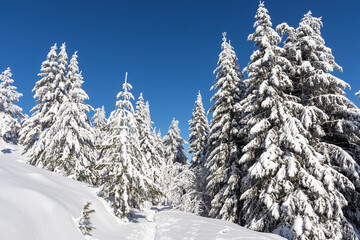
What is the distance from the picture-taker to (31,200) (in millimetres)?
7457

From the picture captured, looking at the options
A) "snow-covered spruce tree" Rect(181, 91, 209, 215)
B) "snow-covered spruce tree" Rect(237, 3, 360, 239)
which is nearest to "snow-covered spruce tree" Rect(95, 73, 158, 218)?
"snow-covered spruce tree" Rect(237, 3, 360, 239)

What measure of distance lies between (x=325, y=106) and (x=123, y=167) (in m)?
14.0

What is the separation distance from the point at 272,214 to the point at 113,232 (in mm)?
8507

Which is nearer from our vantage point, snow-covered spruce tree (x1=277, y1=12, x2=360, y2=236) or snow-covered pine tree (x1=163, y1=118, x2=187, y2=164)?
snow-covered spruce tree (x1=277, y1=12, x2=360, y2=236)

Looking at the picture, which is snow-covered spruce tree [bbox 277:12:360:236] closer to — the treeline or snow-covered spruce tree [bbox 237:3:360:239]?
A: the treeline

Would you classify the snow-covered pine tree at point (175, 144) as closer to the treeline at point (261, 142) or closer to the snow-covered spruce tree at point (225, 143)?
the treeline at point (261, 142)

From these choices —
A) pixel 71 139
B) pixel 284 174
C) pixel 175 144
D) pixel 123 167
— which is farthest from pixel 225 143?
pixel 175 144

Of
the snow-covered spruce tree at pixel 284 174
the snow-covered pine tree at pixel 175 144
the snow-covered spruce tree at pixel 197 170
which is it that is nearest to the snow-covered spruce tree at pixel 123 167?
the snow-covered spruce tree at pixel 284 174

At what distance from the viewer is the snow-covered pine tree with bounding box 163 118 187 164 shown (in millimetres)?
45250

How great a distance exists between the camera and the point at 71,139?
2023 cm

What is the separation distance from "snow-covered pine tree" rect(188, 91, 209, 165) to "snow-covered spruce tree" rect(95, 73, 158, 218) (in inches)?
511

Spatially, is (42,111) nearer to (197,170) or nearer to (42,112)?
(42,112)

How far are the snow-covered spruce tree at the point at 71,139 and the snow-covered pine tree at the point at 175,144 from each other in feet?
77.4

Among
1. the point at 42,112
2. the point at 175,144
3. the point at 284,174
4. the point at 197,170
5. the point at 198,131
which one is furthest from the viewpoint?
the point at 175,144
